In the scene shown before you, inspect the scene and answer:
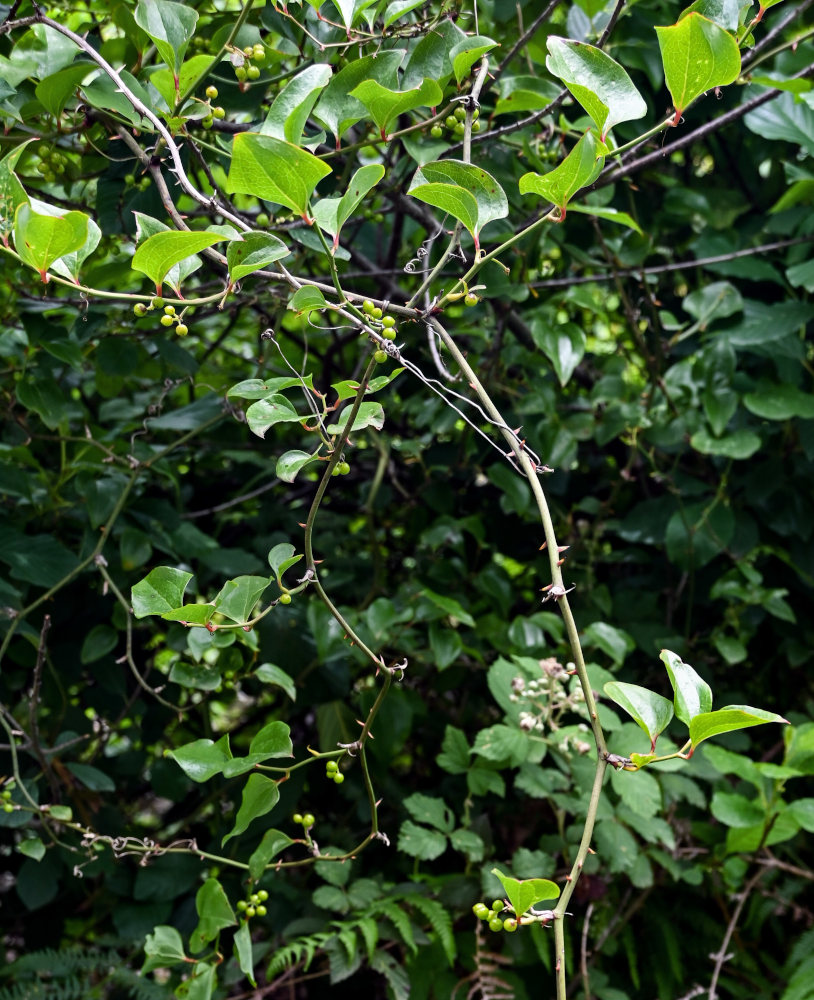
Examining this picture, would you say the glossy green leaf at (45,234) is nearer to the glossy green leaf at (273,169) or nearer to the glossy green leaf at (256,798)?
the glossy green leaf at (273,169)

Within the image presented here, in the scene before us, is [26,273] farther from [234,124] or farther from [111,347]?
[234,124]

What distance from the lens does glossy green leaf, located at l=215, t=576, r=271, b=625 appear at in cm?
67

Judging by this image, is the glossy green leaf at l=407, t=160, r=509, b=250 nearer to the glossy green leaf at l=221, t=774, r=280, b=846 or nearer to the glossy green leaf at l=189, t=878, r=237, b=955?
the glossy green leaf at l=221, t=774, r=280, b=846

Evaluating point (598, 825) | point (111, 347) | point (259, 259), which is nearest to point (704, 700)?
point (259, 259)

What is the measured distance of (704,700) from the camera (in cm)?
52

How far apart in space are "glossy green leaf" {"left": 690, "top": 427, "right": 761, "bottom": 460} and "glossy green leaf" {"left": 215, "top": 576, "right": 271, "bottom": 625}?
0.81 metres

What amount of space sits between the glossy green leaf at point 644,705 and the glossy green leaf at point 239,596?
282 mm

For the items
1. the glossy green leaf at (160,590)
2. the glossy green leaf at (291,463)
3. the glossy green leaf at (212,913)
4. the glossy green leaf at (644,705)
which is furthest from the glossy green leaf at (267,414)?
the glossy green leaf at (212,913)

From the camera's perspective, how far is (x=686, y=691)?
0.51m

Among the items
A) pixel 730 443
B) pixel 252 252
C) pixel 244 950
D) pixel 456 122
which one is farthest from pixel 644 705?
pixel 730 443

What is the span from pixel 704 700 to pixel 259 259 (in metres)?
0.38

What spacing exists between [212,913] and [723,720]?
1.85 ft

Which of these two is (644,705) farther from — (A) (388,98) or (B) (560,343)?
(B) (560,343)

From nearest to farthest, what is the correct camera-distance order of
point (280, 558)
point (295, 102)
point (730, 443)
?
1. point (295, 102)
2. point (280, 558)
3. point (730, 443)
